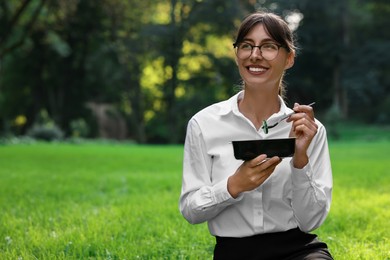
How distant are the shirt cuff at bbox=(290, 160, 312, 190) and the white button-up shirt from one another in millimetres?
117

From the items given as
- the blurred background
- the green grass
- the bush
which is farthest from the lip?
the blurred background

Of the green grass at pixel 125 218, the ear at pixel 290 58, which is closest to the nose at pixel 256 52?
the ear at pixel 290 58

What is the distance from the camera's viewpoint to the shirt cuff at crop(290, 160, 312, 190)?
8.20ft

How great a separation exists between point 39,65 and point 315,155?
33.4 meters

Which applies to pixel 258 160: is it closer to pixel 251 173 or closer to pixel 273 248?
pixel 251 173

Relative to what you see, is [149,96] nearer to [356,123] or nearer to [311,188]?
[356,123]

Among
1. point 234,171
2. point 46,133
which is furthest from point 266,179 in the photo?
point 46,133

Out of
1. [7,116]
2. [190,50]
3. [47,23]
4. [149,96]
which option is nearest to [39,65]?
[7,116]

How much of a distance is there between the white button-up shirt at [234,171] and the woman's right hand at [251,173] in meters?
0.21

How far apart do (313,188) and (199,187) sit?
1.79ft

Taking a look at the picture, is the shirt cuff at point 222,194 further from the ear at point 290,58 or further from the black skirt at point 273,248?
the ear at point 290,58

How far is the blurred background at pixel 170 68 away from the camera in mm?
29750

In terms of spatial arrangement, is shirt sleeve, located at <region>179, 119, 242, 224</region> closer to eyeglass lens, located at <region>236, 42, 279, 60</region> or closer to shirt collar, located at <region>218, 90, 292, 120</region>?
shirt collar, located at <region>218, 90, 292, 120</region>

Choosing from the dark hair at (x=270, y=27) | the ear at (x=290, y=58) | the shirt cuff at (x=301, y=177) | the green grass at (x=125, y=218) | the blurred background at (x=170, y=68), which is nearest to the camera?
the shirt cuff at (x=301, y=177)
